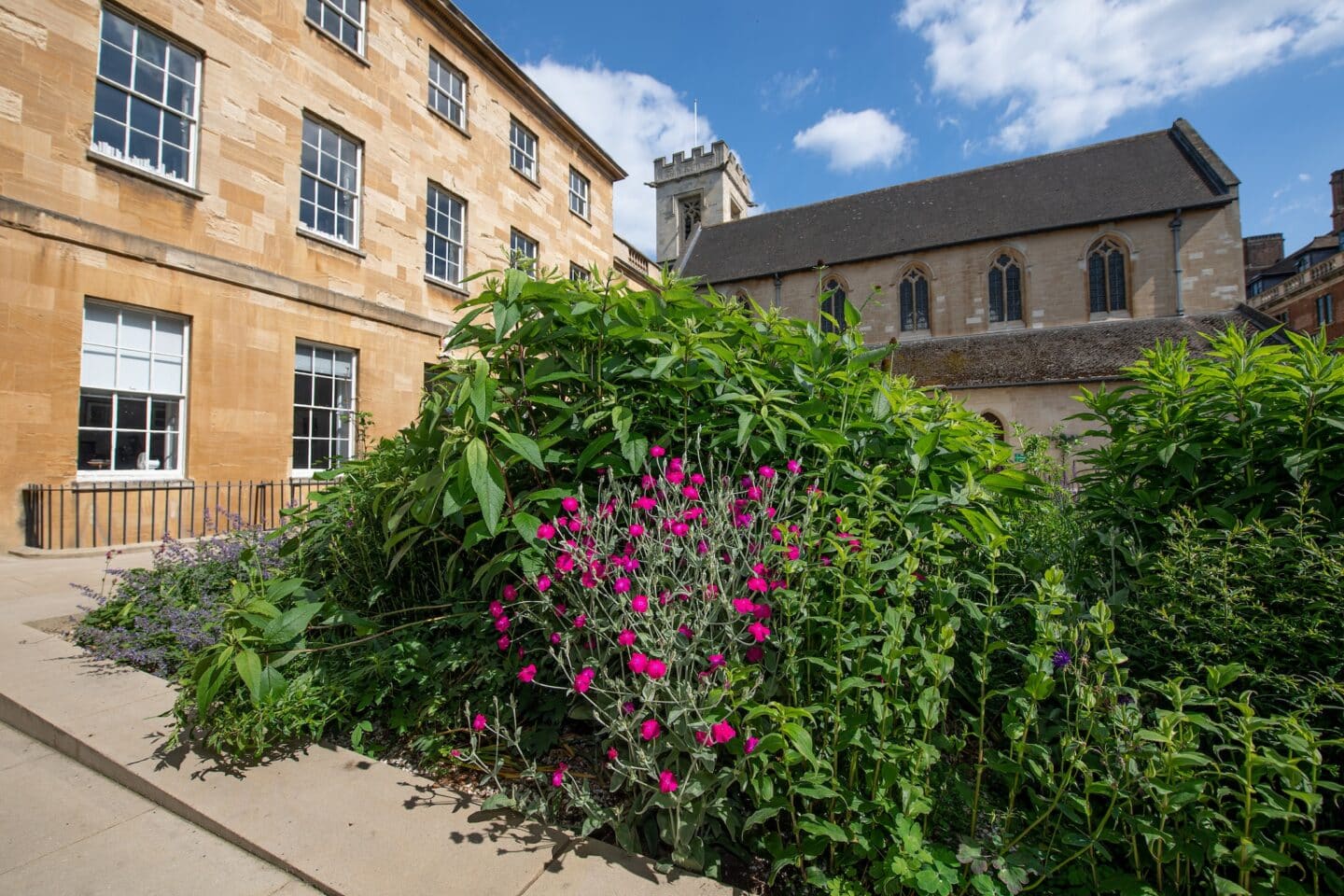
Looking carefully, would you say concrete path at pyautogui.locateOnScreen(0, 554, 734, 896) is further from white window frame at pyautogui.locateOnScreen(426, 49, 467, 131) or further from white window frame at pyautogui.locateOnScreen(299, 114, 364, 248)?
white window frame at pyautogui.locateOnScreen(426, 49, 467, 131)

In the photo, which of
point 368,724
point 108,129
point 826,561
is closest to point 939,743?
point 826,561

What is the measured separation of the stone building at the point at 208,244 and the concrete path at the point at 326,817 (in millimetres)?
4814

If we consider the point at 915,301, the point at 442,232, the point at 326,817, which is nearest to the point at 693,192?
the point at 915,301

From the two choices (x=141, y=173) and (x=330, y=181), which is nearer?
(x=141, y=173)

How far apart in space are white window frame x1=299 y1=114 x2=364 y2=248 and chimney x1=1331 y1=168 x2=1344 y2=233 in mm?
60997

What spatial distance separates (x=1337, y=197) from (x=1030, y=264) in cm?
3630

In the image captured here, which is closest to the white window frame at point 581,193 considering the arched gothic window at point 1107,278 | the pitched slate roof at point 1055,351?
the pitched slate roof at point 1055,351

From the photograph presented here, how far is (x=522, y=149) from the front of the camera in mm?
16094

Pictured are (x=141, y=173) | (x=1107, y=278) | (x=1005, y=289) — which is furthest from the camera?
(x=1005, y=289)

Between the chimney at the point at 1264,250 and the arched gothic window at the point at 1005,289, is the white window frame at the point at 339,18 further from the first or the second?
the chimney at the point at 1264,250

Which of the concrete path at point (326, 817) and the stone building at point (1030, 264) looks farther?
the stone building at point (1030, 264)

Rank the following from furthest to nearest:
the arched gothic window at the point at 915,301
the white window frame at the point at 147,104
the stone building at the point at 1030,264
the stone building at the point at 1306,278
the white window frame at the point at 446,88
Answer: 1. the stone building at the point at 1306,278
2. the arched gothic window at the point at 915,301
3. the stone building at the point at 1030,264
4. the white window frame at the point at 446,88
5. the white window frame at the point at 147,104

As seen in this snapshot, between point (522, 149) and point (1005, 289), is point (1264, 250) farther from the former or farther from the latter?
point (522, 149)

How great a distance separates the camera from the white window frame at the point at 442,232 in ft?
42.2
